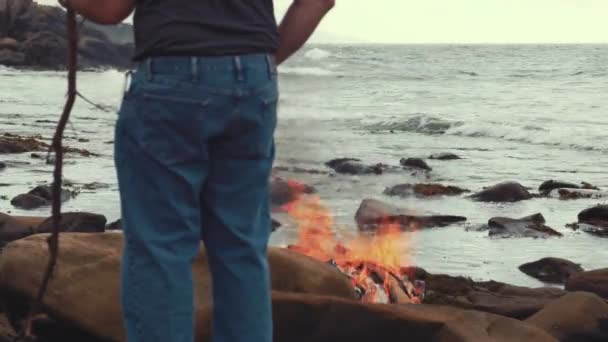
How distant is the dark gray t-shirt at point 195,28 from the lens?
2.66 metres

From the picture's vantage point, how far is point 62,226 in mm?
8844

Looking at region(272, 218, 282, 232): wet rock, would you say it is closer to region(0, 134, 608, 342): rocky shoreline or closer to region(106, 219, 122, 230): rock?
region(106, 219, 122, 230): rock

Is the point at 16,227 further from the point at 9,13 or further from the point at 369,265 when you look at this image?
the point at 9,13

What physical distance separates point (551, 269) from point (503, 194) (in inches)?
190

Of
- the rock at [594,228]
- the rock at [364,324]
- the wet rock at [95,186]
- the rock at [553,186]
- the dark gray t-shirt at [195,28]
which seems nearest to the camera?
the dark gray t-shirt at [195,28]

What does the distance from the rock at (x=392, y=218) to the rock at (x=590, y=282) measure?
3147 millimetres

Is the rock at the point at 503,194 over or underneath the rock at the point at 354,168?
over

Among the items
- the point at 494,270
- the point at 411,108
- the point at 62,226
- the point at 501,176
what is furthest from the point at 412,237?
the point at 411,108

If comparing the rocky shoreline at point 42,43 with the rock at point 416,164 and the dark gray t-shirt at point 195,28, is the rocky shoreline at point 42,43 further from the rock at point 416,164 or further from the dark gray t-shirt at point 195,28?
the dark gray t-shirt at point 195,28

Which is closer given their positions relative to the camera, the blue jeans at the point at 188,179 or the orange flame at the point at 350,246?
the blue jeans at the point at 188,179

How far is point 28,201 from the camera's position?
10891mm

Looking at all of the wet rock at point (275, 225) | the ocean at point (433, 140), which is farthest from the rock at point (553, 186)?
the wet rock at point (275, 225)

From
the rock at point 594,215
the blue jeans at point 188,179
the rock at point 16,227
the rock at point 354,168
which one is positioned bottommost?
the rock at point 354,168

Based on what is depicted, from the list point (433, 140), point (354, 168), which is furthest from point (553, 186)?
point (433, 140)
